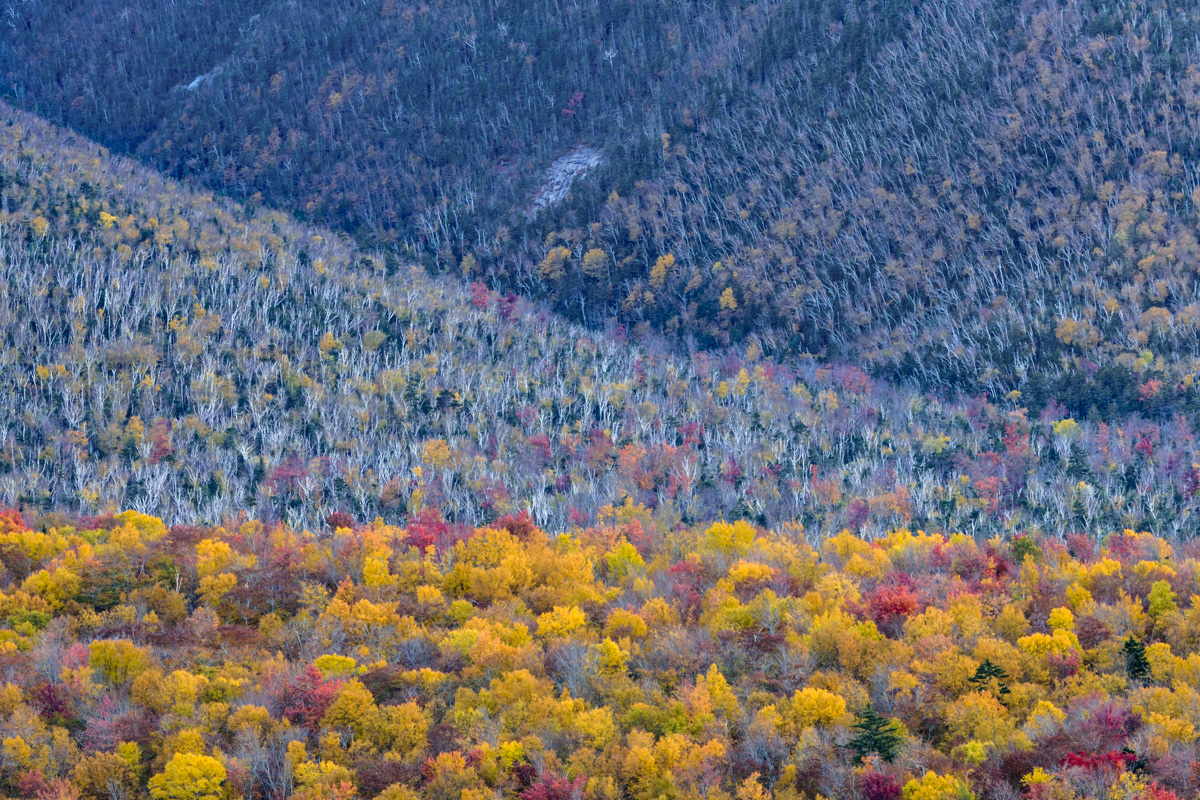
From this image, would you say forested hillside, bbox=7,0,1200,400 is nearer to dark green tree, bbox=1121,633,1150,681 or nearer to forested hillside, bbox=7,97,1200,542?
forested hillside, bbox=7,97,1200,542

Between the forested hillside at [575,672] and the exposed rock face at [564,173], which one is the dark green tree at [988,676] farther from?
the exposed rock face at [564,173]

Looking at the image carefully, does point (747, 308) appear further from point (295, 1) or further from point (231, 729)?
point (295, 1)

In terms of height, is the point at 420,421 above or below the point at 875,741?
above

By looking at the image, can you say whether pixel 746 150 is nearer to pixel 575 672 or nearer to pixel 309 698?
pixel 575 672

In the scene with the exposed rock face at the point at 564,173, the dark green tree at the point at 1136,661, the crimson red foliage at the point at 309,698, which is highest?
the exposed rock face at the point at 564,173

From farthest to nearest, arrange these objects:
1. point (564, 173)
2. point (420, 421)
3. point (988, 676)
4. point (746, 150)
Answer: point (564, 173)
point (746, 150)
point (420, 421)
point (988, 676)

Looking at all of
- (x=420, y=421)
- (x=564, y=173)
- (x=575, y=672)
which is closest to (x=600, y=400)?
(x=420, y=421)

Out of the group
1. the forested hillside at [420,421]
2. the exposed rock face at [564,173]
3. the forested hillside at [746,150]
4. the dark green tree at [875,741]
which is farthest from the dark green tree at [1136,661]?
the exposed rock face at [564,173]

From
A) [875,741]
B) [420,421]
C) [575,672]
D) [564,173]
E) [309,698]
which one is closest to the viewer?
[875,741]
